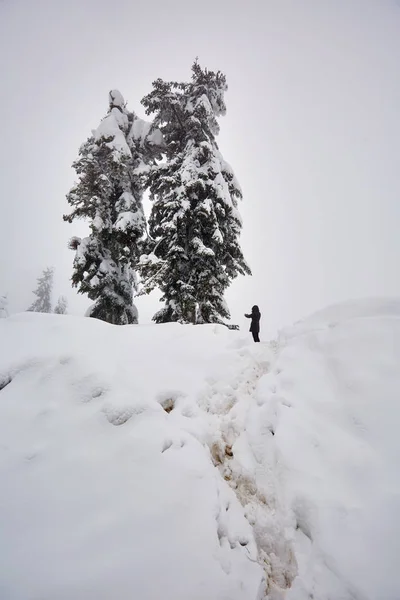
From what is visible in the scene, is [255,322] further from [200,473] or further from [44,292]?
[44,292]

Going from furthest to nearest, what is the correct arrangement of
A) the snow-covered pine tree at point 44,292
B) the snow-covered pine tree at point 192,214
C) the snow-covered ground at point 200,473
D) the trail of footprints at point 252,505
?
the snow-covered pine tree at point 44,292 → the snow-covered pine tree at point 192,214 → the trail of footprints at point 252,505 → the snow-covered ground at point 200,473

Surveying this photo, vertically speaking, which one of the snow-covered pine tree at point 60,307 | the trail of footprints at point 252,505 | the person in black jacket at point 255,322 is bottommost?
the trail of footprints at point 252,505

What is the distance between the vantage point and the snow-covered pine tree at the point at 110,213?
35.9ft

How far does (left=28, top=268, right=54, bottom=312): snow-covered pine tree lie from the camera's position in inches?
1378

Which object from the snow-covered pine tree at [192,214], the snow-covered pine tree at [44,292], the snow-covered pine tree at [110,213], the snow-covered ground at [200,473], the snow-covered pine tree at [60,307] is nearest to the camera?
the snow-covered ground at [200,473]

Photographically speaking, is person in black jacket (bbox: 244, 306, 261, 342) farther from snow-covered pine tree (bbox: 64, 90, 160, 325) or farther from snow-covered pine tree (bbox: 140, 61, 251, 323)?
snow-covered pine tree (bbox: 64, 90, 160, 325)

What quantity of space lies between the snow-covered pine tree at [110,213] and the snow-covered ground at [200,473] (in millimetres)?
6851

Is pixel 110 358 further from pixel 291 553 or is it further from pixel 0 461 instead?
pixel 291 553

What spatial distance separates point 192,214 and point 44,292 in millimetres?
33636

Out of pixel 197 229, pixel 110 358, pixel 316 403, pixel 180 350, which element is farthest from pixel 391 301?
pixel 197 229

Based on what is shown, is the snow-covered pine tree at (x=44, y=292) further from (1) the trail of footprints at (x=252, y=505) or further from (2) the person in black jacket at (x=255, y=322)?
(1) the trail of footprints at (x=252, y=505)

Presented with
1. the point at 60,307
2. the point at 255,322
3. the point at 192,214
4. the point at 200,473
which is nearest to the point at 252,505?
the point at 200,473

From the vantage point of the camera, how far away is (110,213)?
11945 millimetres

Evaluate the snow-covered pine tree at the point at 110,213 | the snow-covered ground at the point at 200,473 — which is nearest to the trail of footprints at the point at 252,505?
the snow-covered ground at the point at 200,473
